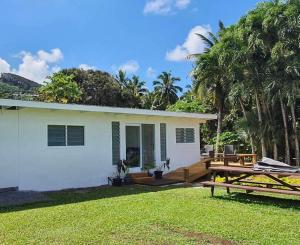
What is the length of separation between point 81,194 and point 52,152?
78.7 inches

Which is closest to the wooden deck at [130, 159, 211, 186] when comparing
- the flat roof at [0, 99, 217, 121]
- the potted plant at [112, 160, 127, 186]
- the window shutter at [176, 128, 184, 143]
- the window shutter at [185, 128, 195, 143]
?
the potted plant at [112, 160, 127, 186]

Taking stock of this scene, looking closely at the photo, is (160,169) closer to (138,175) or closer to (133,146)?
(138,175)

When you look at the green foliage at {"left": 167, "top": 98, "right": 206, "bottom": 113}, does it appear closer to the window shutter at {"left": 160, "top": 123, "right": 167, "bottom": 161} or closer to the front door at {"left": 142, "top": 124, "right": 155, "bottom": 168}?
the window shutter at {"left": 160, "top": 123, "right": 167, "bottom": 161}

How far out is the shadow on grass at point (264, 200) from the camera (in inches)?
345

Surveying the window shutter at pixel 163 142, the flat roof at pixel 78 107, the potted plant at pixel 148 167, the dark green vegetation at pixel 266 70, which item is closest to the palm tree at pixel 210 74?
the dark green vegetation at pixel 266 70

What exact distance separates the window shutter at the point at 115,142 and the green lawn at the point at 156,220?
370 centimetres

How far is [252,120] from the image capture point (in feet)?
63.4

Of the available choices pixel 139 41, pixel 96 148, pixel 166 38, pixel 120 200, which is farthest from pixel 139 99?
pixel 120 200

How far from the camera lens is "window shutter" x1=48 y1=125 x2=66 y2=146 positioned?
478 inches

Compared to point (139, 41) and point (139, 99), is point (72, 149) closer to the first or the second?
point (139, 41)

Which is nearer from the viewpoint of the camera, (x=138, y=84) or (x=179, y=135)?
(x=179, y=135)

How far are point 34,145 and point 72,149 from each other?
137 cm

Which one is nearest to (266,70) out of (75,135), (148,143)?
(148,143)

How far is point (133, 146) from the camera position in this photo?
47.8ft
